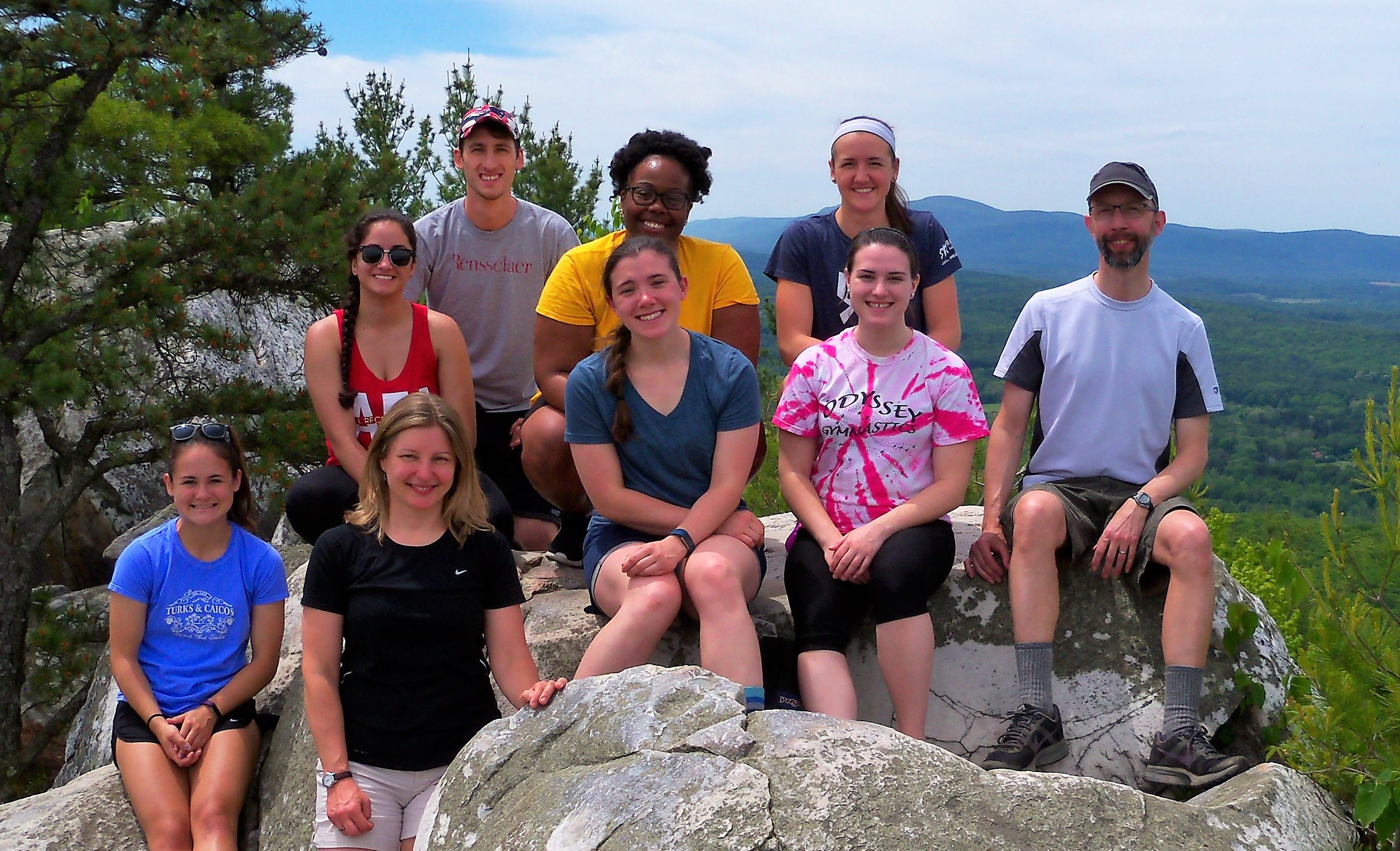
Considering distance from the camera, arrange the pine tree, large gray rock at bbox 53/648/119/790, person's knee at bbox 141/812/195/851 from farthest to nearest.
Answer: the pine tree
large gray rock at bbox 53/648/119/790
person's knee at bbox 141/812/195/851

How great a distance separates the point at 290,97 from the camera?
26.2 ft

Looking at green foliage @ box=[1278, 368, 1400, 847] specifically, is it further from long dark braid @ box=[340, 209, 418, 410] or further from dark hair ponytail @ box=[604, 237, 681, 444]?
long dark braid @ box=[340, 209, 418, 410]

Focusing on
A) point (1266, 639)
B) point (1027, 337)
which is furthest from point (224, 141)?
point (1266, 639)

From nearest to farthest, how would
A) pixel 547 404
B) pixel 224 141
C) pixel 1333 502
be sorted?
pixel 1333 502 < pixel 547 404 < pixel 224 141

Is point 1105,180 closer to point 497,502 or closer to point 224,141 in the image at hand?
point 497,502

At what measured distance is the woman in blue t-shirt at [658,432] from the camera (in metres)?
3.53

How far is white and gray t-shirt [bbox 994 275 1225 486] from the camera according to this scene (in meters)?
3.93

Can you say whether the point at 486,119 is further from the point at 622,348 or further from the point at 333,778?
the point at 333,778

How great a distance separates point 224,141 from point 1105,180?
17.2 ft

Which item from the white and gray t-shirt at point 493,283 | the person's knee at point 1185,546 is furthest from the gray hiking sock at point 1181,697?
the white and gray t-shirt at point 493,283

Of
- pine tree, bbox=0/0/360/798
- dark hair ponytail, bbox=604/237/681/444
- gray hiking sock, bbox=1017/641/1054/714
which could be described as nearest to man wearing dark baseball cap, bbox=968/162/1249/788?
gray hiking sock, bbox=1017/641/1054/714

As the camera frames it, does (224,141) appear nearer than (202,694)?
No

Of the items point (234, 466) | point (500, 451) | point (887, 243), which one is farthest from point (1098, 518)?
point (234, 466)

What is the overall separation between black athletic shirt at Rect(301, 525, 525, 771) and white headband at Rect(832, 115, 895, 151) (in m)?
Result: 2.35
